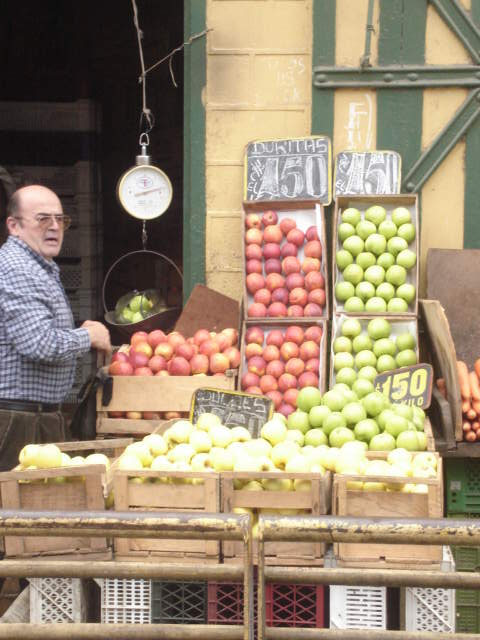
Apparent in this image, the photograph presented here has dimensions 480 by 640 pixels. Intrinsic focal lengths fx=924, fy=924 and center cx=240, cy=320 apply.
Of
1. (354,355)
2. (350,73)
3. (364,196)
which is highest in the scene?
(350,73)

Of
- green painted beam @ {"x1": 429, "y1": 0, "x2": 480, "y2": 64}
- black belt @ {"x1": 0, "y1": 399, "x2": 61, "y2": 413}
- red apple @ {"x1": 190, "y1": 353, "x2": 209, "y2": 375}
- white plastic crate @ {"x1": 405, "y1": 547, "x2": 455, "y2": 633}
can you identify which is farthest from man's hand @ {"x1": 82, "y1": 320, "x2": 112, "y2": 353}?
green painted beam @ {"x1": 429, "y1": 0, "x2": 480, "y2": 64}

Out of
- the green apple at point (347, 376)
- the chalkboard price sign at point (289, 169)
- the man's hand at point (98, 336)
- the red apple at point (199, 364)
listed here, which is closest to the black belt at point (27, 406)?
the man's hand at point (98, 336)

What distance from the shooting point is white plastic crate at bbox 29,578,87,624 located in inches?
137

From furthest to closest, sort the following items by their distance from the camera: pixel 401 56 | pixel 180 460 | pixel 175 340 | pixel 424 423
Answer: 1. pixel 401 56
2. pixel 175 340
3. pixel 424 423
4. pixel 180 460

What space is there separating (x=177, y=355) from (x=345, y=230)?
1275 mm

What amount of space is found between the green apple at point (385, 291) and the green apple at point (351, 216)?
0.45m

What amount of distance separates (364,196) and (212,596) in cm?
297

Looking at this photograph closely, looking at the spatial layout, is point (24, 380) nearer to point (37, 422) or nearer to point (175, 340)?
point (37, 422)

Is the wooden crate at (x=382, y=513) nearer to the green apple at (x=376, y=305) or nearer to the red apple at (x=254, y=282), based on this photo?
the green apple at (x=376, y=305)

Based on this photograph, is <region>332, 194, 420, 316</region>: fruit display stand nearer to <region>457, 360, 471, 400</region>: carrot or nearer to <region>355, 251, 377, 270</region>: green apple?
<region>355, 251, 377, 270</region>: green apple

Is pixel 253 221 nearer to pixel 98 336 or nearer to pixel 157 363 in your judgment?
pixel 157 363

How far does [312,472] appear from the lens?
3.42 m

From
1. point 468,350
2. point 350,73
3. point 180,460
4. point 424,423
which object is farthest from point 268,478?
Answer: point 350,73

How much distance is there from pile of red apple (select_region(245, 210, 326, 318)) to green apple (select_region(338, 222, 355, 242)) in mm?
148
